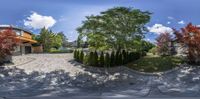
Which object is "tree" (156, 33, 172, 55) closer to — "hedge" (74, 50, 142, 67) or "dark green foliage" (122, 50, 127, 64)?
"hedge" (74, 50, 142, 67)

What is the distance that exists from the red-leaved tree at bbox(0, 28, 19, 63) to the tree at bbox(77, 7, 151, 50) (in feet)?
19.0

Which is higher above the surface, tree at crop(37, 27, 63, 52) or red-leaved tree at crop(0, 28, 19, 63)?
tree at crop(37, 27, 63, 52)

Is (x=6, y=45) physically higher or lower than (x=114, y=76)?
higher

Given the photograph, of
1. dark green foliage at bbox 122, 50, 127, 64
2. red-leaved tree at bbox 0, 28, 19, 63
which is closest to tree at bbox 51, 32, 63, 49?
red-leaved tree at bbox 0, 28, 19, 63

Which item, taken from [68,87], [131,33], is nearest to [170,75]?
[131,33]

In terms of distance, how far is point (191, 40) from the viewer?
23.5 m

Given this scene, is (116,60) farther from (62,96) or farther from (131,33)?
(62,96)

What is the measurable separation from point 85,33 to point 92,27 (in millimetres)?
1203

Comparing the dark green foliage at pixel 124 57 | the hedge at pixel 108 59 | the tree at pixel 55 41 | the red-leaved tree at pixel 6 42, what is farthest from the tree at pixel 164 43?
the tree at pixel 55 41

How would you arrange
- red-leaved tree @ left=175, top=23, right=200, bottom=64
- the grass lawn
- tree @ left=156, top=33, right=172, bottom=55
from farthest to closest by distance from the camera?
1. tree @ left=156, top=33, right=172, bottom=55
2. red-leaved tree @ left=175, top=23, right=200, bottom=64
3. the grass lawn

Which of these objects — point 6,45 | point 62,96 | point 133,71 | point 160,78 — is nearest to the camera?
point 62,96

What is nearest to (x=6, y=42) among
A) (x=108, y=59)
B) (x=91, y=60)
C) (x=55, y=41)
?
(x=91, y=60)

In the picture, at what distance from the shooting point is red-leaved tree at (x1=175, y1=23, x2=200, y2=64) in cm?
2328

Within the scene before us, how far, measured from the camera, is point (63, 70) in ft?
75.9
